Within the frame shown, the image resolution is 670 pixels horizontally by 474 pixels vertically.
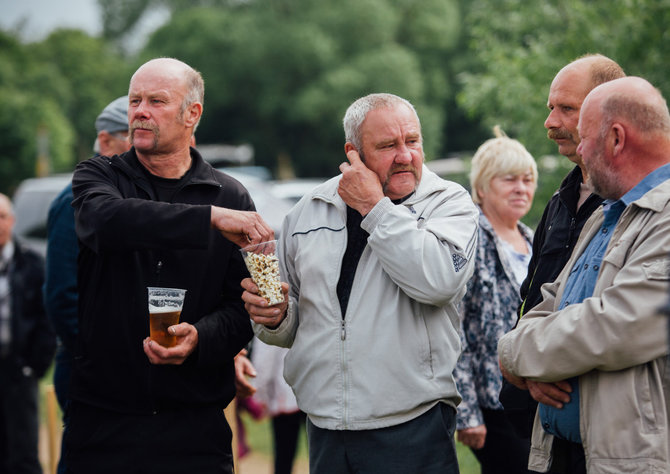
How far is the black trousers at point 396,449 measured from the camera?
315 cm

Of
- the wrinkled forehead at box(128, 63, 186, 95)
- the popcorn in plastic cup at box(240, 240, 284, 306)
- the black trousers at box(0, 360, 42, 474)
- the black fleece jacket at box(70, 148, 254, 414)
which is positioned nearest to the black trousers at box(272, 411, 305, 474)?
the black trousers at box(0, 360, 42, 474)

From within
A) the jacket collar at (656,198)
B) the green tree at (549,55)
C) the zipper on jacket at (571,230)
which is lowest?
the zipper on jacket at (571,230)

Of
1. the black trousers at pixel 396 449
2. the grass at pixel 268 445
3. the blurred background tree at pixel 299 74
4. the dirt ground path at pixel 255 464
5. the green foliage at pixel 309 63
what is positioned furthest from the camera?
the blurred background tree at pixel 299 74

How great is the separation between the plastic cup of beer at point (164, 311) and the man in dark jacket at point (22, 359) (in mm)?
3443

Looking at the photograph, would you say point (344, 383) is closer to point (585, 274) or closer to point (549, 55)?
point (585, 274)

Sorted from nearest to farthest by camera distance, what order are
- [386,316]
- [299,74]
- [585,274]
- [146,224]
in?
[585,274] < [146,224] < [386,316] < [299,74]

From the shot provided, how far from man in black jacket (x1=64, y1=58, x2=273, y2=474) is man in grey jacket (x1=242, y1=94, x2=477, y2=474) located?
27cm

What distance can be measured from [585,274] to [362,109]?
1182 mm

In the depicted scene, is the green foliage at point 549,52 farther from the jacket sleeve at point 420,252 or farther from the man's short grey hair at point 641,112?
the man's short grey hair at point 641,112

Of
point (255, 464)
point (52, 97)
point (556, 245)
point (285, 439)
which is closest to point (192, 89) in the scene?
point (556, 245)

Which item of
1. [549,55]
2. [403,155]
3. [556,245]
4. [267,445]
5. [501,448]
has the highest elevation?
[549,55]

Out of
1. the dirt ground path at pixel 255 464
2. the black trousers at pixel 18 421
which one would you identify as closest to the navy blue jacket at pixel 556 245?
the dirt ground path at pixel 255 464

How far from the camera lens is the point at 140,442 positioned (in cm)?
325

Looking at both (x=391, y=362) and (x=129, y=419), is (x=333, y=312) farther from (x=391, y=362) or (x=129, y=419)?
(x=129, y=419)
